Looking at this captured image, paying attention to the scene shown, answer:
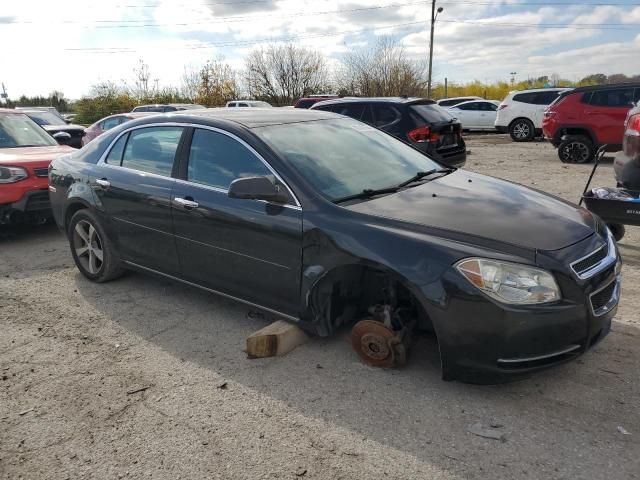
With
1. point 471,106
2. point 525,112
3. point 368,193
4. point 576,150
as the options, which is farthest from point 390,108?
point 471,106

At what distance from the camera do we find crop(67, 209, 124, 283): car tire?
16.1 feet

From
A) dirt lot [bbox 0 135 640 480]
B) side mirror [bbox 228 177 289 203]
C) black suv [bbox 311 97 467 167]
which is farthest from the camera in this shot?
black suv [bbox 311 97 467 167]

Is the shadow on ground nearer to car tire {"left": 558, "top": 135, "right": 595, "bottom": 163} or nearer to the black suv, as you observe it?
the black suv

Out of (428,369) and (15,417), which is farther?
(428,369)

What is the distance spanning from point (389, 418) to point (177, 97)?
144 feet

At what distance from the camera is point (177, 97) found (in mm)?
43094

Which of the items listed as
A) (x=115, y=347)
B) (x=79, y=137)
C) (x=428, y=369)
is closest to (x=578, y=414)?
(x=428, y=369)

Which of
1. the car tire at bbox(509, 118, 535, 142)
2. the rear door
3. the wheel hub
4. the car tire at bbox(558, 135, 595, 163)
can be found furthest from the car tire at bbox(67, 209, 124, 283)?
the car tire at bbox(509, 118, 535, 142)

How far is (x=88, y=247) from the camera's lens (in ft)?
17.0

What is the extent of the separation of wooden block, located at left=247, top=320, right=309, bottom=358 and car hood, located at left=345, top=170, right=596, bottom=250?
3.23 feet

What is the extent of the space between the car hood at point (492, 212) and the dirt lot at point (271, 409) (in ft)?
2.96

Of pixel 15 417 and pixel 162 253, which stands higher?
pixel 162 253

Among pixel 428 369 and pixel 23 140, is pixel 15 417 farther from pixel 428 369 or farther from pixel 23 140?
pixel 23 140

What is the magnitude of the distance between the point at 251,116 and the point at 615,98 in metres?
10.5
